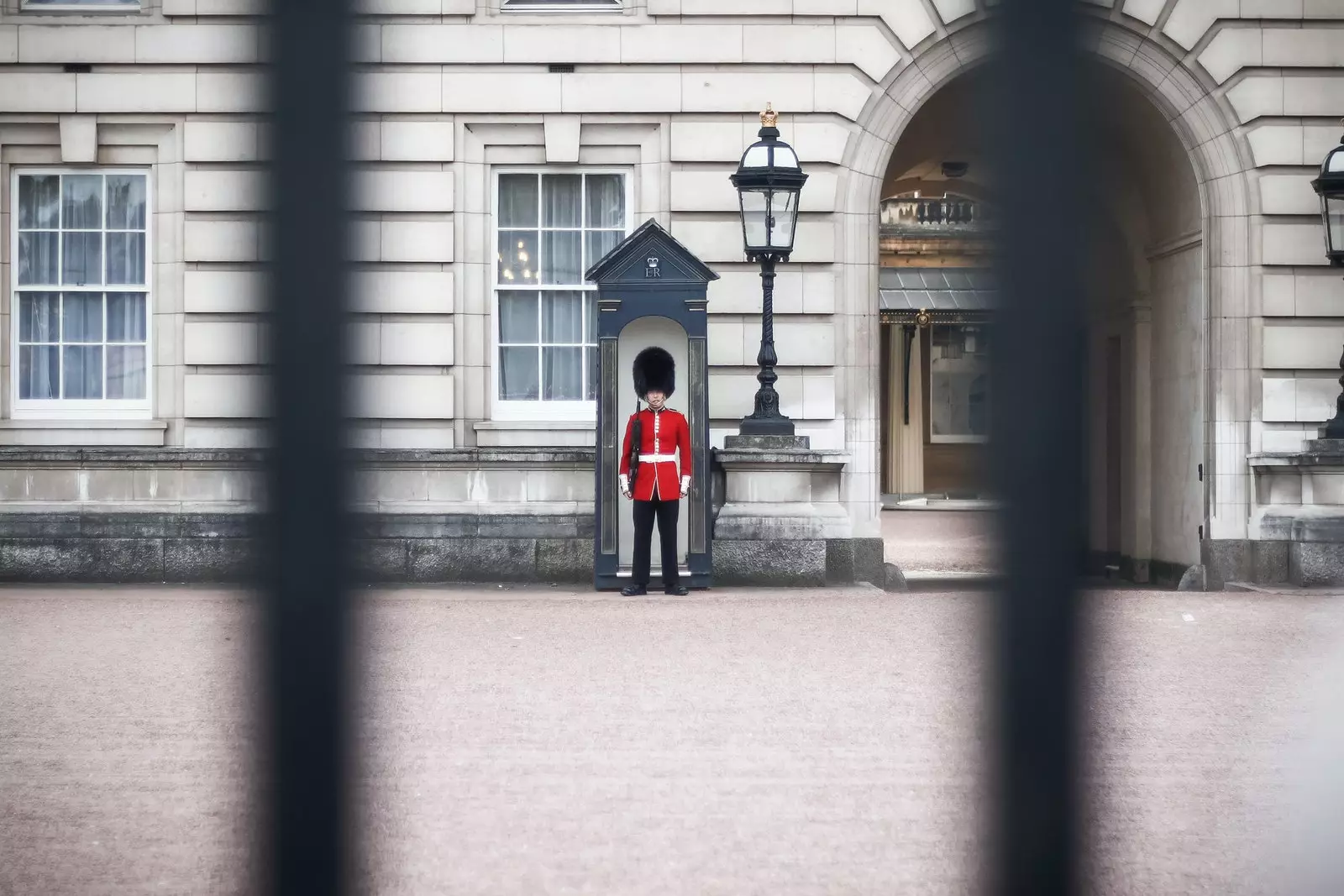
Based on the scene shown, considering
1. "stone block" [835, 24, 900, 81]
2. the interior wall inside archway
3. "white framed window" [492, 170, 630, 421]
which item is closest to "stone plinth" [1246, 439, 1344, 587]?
the interior wall inside archway

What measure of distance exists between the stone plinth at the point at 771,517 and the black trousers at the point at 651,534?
0.62 meters

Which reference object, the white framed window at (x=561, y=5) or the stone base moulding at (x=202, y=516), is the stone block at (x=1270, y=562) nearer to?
the stone base moulding at (x=202, y=516)

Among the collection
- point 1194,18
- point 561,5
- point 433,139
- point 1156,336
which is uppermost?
point 561,5

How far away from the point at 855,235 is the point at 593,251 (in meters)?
2.41

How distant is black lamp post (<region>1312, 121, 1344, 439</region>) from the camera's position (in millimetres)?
12594

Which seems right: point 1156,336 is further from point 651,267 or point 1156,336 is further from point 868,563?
point 651,267

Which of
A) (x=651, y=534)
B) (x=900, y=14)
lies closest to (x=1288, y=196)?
(x=900, y=14)

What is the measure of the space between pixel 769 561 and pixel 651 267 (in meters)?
2.67

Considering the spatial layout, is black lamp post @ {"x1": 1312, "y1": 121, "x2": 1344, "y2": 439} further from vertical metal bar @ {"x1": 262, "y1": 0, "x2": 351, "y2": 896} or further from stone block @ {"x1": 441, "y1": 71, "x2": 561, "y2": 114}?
vertical metal bar @ {"x1": 262, "y1": 0, "x2": 351, "y2": 896}

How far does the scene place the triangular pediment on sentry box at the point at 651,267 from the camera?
12398mm

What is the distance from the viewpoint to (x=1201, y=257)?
1380cm

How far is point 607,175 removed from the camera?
1396 cm

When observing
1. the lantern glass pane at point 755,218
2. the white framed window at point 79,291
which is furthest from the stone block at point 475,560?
the lantern glass pane at point 755,218

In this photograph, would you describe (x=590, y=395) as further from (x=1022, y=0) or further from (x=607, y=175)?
(x=1022, y=0)
